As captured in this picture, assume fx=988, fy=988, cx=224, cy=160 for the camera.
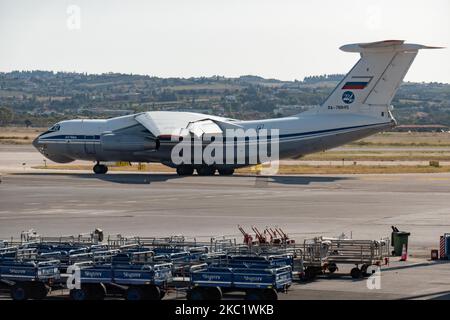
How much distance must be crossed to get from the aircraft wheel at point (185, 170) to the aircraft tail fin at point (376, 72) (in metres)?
13.1

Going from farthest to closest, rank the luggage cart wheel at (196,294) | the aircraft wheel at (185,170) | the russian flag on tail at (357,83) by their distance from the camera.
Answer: the aircraft wheel at (185,170) < the russian flag on tail at (357,83) < the luggage cart wheel at (196,294)

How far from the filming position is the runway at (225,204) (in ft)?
153

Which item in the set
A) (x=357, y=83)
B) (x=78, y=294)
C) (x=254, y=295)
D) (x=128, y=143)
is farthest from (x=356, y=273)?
(x=128, y=143)

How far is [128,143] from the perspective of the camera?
263 feet

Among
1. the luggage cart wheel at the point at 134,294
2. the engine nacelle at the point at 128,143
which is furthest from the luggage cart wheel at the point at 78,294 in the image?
the engine nacelle at the point at 128,143

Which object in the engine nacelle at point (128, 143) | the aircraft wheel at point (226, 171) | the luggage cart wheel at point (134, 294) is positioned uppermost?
the engine nacelle at point (128, 143)

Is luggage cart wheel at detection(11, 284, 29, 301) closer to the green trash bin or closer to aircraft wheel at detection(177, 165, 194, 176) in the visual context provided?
the green trash bin

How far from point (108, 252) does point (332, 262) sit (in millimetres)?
7626

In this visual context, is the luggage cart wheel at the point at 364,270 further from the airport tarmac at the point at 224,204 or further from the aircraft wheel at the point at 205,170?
the aircraft wheel at the point at 205,170

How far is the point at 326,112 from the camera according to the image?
257 feet

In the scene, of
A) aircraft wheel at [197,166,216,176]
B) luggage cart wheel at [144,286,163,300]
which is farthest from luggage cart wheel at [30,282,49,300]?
aircraft wheel at [197,166,216,176]

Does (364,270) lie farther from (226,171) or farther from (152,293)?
(226,171)

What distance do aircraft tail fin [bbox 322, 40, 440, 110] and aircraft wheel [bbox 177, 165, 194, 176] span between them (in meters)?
13.1
